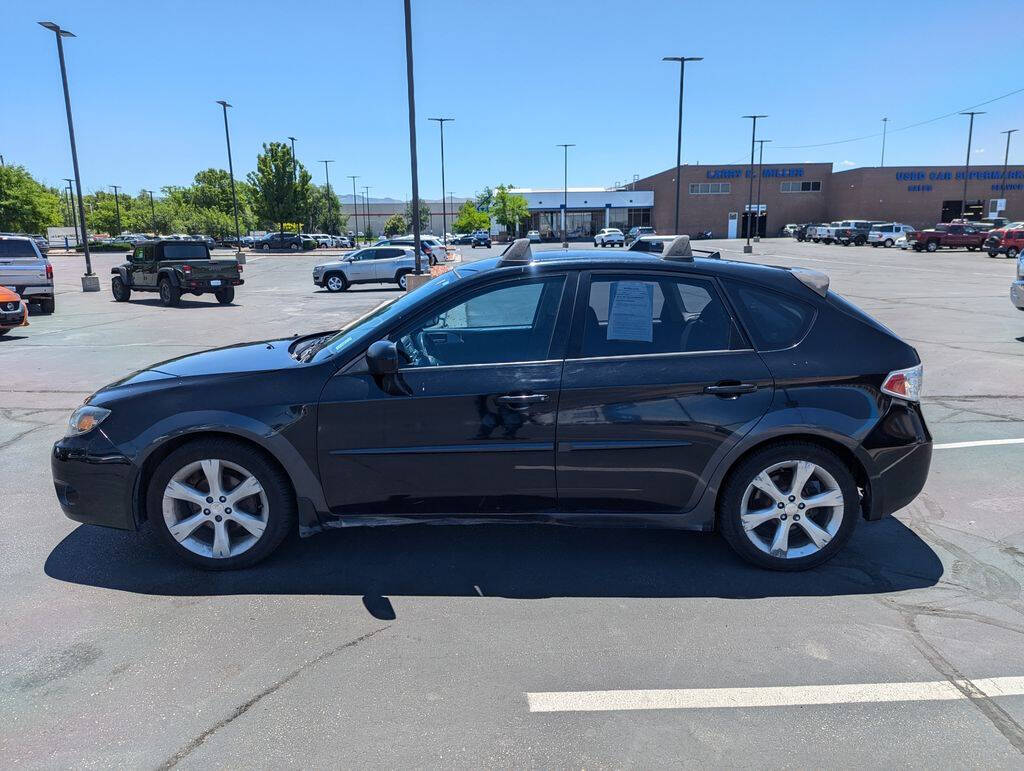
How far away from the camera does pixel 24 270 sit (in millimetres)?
17406

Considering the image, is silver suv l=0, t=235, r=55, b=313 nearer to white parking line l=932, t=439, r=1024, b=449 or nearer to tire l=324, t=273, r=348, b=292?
tire l=324, t=273, r=348, b=292

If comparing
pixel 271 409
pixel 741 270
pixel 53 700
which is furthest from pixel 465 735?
pixel 741 270

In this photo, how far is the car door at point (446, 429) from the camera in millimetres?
3764

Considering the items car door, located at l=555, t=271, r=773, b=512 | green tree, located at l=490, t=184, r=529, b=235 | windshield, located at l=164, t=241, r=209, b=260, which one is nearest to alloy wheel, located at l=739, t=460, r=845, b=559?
car door, located at l=555, t=271, r=773, b=512

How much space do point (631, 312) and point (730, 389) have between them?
67 centimetres

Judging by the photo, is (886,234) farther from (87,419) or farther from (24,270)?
(87,419)

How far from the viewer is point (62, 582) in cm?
393

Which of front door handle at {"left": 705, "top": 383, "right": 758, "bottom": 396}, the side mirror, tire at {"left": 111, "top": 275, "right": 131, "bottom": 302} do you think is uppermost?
the side mirror

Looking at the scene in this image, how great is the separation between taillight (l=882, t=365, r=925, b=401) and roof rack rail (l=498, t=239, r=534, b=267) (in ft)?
6.72

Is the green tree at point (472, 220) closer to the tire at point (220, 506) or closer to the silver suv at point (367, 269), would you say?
the silver suv at point (367, 269)

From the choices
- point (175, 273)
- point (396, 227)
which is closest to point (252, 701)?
point (175, 273)

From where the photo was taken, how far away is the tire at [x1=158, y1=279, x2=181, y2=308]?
2044 cm

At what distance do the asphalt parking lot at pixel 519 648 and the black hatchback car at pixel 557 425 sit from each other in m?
0.36

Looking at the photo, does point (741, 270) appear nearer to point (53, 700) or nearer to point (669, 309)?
point (669, 309)
